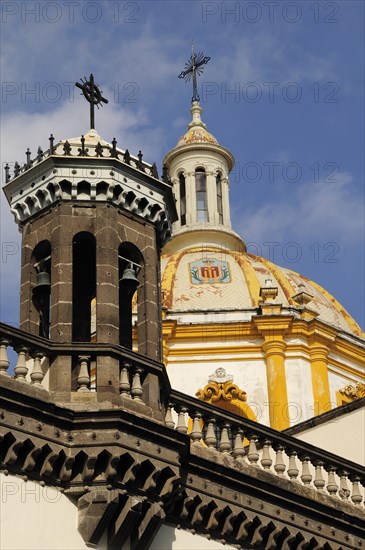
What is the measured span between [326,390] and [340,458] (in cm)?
1289

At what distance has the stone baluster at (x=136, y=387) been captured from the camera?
17094mm

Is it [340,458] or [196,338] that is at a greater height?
[196,338]

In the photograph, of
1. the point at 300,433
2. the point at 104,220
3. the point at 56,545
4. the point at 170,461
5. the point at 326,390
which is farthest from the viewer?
the point at 326,390

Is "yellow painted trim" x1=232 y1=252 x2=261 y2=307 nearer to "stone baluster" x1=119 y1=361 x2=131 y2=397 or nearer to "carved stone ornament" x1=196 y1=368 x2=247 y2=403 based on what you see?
"carved stone ornament" x1=196 y1=368 x2=247 y2=403

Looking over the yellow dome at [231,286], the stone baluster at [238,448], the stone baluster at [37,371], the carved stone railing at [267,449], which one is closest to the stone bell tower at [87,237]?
the stone baluster at [37,371]

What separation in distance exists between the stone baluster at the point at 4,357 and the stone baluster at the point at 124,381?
160 centimetres

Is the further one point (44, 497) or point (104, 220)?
point (104, 220)

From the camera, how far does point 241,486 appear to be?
18.5 m

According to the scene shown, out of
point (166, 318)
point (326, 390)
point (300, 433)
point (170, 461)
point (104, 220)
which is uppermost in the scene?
point (166, 318)

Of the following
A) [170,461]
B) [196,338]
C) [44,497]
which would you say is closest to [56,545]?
[44,497]

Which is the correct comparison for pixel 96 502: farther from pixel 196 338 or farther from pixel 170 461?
pixel 196 338

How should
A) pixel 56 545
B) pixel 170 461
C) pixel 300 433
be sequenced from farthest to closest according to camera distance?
pixel 300 433 → pixel 170 461 → pixel 56 545

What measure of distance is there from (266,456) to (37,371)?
14.2ft

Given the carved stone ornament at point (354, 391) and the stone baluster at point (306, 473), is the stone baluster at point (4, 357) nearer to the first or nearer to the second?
the stone baluster at point (306, 473)
